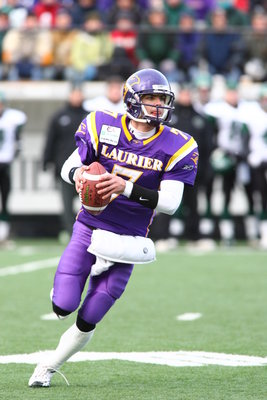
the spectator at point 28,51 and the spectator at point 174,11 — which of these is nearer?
the spectator at point 28,51

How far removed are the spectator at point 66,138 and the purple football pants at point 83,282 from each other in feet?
22.8

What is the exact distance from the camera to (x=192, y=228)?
1253 centimetres

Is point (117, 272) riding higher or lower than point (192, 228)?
higher

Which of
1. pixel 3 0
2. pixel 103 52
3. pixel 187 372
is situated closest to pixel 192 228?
pixel 103 52

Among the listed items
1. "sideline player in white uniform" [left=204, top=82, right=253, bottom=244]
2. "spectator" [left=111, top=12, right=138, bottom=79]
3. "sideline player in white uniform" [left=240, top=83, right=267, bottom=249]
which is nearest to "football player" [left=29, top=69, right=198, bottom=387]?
"sideline player in white uniform" [left=240, top=83, right=267, bottom=249]

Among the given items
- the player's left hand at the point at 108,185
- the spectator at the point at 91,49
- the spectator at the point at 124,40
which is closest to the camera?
the player's left hand at the point at 108,185

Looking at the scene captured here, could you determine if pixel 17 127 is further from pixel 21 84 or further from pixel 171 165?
pixel 171 165

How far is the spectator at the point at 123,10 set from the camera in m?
15.2

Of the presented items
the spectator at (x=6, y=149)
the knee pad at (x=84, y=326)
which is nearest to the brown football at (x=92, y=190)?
the knee pad at (x=84, y=326)

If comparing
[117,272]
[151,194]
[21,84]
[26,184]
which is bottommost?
[26,184]

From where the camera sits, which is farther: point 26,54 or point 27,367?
point 26,54

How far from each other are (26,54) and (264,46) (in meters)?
3.41

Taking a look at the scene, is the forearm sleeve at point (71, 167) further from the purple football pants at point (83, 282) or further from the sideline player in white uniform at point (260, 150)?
the sideline player in white uniform at point (260, 150)

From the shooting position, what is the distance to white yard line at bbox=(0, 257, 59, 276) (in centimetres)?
981
